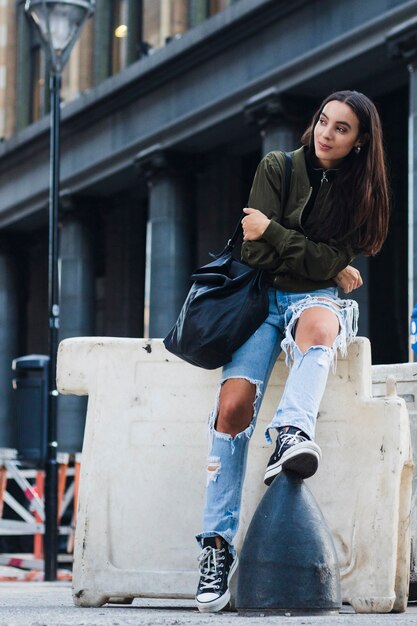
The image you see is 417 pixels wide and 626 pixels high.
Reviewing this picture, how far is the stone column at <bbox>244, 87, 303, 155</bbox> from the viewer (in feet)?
83.9

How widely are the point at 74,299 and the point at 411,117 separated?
46.6 feet

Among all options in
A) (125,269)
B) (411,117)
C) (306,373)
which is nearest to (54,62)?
(411,117)

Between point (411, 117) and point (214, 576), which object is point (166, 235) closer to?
point (411, 117)

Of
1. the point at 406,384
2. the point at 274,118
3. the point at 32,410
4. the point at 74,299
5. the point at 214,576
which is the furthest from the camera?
the point at 74,299

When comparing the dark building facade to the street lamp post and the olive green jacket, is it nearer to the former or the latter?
the street lamp post

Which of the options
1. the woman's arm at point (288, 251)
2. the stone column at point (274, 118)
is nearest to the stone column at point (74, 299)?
the stone column at point (274, 118)

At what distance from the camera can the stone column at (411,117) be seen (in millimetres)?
21266

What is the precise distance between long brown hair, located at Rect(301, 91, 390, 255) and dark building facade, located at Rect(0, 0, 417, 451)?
593 inches

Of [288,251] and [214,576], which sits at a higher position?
[288,251]

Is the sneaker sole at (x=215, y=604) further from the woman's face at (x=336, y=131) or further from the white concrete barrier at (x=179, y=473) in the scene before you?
the woman's face at (x=336, y=131)

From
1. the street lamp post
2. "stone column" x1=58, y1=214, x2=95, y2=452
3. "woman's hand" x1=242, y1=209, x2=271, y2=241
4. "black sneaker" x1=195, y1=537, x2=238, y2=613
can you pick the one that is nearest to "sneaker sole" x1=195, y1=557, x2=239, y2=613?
"black sneaker" x1=195, y1=537, x2=238, y2=613

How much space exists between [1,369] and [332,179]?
33.9 m

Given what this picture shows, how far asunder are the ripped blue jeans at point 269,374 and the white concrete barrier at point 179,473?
0.83 feet

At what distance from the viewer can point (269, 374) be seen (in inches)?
237
